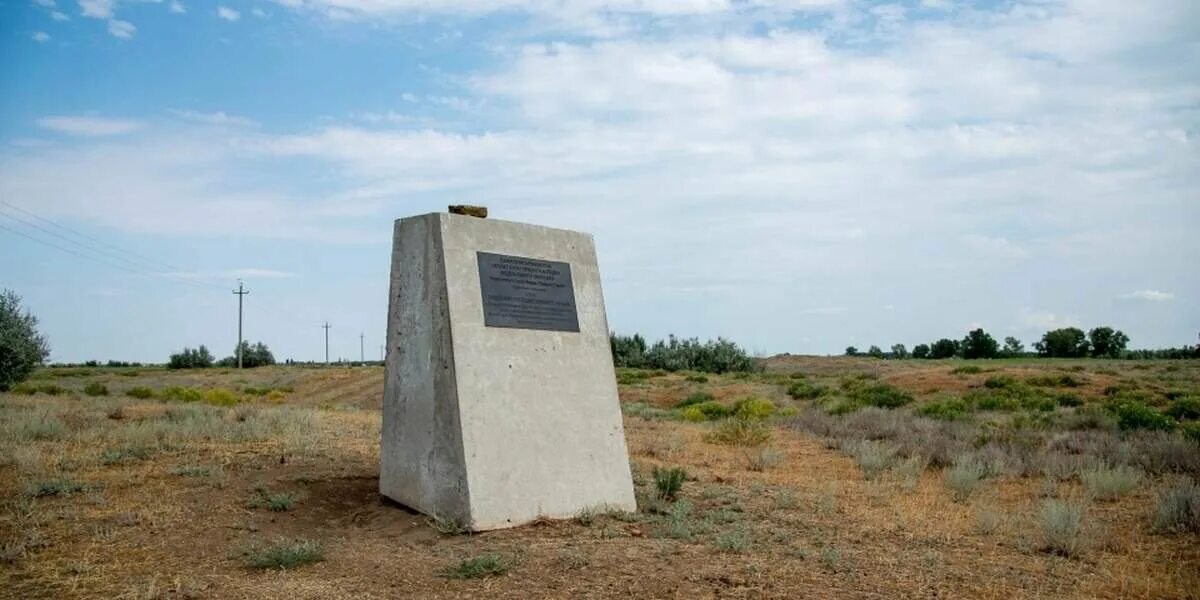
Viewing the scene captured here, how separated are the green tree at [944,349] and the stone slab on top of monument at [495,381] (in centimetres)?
6249

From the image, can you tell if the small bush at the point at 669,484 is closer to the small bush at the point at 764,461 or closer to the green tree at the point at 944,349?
the small bush at the point at 764,461

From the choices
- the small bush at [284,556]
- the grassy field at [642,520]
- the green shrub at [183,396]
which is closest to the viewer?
the grassy field at [642,520]

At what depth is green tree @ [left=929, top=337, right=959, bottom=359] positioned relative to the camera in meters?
66.0

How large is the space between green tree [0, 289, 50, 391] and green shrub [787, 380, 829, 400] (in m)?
20.4

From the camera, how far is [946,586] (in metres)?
5.95

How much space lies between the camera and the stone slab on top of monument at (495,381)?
7.55 m

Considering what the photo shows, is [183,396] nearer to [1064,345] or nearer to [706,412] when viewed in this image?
[706,412]

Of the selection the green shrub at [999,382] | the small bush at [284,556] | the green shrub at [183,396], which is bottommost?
the small bush at [284,556]

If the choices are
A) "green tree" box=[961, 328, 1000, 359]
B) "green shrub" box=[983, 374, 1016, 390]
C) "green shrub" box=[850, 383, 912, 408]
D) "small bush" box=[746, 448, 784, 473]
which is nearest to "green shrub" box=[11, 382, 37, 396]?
"small bush" box=[746, 448, 784, 473]

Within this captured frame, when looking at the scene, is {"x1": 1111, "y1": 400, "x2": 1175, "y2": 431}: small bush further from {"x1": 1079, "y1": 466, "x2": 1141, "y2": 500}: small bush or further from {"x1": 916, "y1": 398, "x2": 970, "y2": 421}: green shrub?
{"x1": 1079, "y1": 466, "x2": 1141, "y2": 500}: small bush

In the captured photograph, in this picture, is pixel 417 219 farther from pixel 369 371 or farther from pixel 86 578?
pixel 369 371

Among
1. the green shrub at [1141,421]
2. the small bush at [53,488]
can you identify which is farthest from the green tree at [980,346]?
the small bush at [53,488]

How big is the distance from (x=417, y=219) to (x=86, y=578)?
3.69 metres

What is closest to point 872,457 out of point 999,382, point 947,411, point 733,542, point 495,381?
point 733,542
